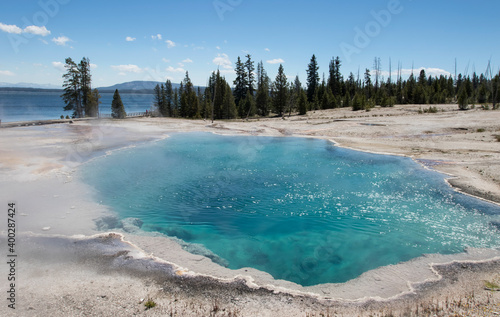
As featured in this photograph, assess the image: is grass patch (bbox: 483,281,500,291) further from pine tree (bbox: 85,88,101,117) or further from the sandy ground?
pine tree (bbox: 85,88,101,117)

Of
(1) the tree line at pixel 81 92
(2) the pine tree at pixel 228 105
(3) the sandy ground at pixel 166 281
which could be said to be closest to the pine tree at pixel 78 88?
(1) the tree line at pixel 81 92

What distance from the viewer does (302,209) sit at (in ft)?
43.1

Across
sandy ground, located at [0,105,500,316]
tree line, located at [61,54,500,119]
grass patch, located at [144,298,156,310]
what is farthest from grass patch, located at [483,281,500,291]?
tree line, located at [61,54,500,119]

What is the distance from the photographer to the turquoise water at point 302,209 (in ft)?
31.4

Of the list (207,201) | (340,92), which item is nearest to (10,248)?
(207,201)

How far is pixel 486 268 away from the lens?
8.11 meters

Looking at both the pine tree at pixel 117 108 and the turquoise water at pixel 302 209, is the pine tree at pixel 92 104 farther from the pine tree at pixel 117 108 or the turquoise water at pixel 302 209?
the turquoise water at pixel 302 209

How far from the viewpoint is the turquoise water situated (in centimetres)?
958

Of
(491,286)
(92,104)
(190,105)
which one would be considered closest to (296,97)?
(190,105)

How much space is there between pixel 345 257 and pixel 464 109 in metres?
48.9

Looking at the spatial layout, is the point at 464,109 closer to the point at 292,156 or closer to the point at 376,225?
the point at 292,156

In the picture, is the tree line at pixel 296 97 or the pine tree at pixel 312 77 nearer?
the tree line at pixel 296 97

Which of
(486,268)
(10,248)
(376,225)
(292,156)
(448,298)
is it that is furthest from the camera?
(292,156)

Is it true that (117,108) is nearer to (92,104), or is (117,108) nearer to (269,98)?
(92,104)
